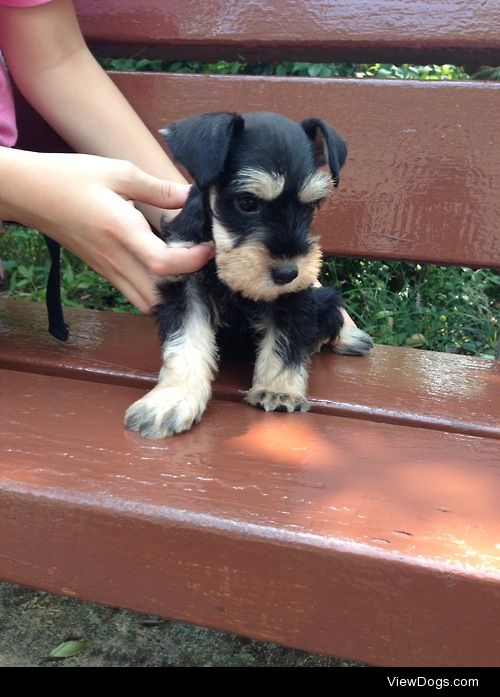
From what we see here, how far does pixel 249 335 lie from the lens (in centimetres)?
195

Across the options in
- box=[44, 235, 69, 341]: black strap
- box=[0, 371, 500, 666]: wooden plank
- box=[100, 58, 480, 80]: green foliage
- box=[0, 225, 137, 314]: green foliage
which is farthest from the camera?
box=[0, 225, 137, 314]: green foliage

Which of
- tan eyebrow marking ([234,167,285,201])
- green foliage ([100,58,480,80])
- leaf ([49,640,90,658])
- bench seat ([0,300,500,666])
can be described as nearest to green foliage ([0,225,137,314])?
green foliage ([100,58,480,80])

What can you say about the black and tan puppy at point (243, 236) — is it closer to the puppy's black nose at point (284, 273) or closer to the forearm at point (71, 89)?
the puppy's black nose at point (284, 273)

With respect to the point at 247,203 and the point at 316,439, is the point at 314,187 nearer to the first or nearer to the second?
the point at 247,203

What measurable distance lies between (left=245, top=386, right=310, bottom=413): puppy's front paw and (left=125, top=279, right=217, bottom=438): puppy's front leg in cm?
10

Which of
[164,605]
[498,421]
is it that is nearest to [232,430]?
[164,605]

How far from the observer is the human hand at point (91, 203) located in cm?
155

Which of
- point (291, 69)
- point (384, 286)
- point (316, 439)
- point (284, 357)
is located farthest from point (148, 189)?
point (291, 69)

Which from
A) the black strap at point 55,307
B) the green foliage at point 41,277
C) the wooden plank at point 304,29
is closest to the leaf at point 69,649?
the black strap at point 55,307

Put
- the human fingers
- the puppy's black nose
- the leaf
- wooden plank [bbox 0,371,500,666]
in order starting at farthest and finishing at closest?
1. the leaf
2. the human fingers
3. the puppy's black nose
4. wooden plank [bbox 0,371,500,666]

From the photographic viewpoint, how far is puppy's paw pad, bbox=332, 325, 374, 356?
2012mm

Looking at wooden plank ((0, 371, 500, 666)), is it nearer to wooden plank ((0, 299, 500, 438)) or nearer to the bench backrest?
wooden plank ((0, 299, 500, 438))

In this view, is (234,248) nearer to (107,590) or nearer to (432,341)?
(107,590)
